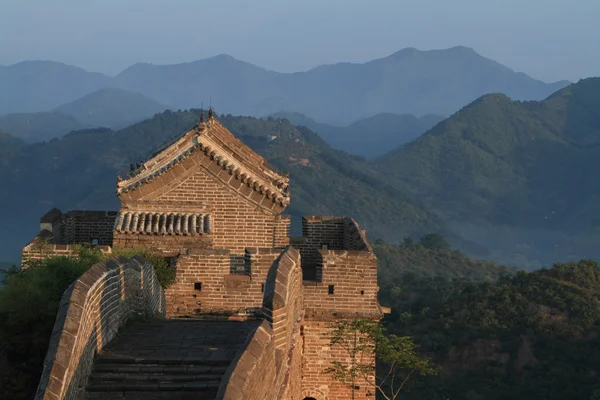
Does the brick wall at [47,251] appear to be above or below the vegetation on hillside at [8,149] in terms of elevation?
below

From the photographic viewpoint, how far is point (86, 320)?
30.6 ft

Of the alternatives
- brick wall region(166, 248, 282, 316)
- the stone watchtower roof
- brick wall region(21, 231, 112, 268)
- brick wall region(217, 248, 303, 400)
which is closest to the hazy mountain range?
the stone watchtower roof

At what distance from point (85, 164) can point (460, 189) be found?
220 feet

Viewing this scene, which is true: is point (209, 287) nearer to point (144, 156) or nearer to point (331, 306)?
point (331, 306)

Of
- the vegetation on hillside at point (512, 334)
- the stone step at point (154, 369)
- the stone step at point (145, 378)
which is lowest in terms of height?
the vegetation on hillside at point (512, 334)

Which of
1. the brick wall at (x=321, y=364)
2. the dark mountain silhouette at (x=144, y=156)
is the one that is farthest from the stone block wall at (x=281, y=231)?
the dark mountain silhouette at (x=144, y=156)

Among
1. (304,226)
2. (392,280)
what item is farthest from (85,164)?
(304,226)

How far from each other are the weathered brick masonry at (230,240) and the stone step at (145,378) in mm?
5301

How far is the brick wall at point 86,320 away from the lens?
8.48 metres

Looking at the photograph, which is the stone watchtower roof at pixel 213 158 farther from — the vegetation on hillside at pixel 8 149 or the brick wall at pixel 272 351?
the vegetation on hillside at pixel 8 149

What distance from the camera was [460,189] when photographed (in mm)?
166500

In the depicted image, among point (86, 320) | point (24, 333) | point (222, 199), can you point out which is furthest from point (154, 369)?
point (222, 199)

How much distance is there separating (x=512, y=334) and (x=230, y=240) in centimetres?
3027

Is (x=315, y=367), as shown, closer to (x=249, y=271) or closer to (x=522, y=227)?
(x=249, y=271)
